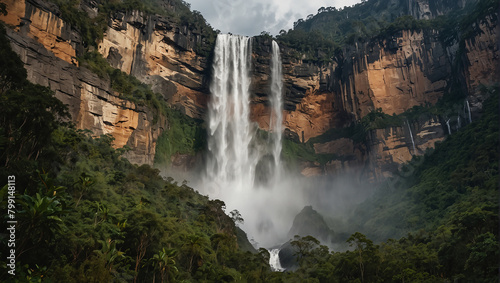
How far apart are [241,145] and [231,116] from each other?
14.5 feet

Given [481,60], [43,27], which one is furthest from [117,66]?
[481,60]

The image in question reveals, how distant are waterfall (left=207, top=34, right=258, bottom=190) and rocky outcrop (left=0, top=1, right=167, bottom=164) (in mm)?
13755

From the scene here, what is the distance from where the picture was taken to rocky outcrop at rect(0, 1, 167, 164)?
25641mm

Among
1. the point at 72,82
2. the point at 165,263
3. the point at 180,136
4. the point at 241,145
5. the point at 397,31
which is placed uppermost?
the point at 397,31

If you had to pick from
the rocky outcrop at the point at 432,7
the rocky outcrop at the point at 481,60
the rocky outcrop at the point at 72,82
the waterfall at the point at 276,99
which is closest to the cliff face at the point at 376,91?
the rocky outcrop at the point at 481,60

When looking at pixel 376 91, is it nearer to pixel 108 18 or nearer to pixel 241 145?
pixel 241 145

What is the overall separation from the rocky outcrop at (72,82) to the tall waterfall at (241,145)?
13895 mm

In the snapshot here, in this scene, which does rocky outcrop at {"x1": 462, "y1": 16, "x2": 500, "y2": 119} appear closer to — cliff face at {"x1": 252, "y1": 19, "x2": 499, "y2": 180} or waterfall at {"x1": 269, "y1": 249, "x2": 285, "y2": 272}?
cliff face at {"x1": 252, "y1": 19, "x2": 499, "y2": 180}

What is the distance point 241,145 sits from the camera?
51.0 m

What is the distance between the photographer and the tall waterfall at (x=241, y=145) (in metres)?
47.7

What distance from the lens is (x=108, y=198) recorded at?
20219mm

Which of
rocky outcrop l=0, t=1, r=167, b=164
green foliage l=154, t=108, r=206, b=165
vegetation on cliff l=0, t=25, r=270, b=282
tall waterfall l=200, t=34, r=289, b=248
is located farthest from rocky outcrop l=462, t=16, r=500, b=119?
rocky outcrop l=0, t=1, r=167, b=164

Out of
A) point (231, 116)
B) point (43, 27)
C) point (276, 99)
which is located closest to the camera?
point (43, 27)

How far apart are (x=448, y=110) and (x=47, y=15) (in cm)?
4569
